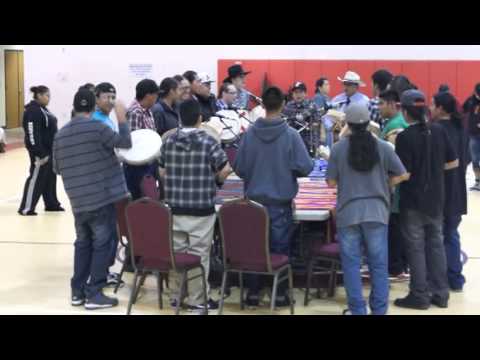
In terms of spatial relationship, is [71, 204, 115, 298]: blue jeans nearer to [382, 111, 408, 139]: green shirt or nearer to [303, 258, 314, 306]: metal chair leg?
[303, 258, 314, 306]: metal chair leg

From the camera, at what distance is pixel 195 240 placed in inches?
177

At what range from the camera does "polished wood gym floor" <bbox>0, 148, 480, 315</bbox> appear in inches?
186

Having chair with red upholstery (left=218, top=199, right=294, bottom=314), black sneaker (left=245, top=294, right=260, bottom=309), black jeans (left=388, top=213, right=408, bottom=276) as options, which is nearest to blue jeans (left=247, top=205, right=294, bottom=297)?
chair with red upholstery (left=218, top=199, right=294, bottom=314)

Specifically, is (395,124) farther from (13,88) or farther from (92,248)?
(13,88)

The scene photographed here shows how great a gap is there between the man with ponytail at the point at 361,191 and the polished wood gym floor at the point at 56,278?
1.97ft

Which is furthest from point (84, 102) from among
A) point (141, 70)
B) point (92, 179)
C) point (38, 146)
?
point (141, 70)

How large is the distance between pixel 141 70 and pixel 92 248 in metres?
9.70

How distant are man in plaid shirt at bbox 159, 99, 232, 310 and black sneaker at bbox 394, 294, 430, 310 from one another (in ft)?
4.29

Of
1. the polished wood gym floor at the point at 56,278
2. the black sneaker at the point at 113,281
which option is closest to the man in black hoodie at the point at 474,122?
the polished wood gym floor at the point at 56,278

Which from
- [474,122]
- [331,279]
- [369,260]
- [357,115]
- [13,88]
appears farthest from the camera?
[13,88]

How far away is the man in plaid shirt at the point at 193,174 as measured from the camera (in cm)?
438

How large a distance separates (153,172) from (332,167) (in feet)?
5.86

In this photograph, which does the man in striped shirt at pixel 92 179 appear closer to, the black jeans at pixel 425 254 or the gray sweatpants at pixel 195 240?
the gray sweatpants at pixel 195 240

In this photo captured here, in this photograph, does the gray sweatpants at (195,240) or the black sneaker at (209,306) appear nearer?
the gray sweatpants at (195,240)
